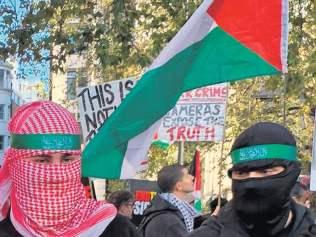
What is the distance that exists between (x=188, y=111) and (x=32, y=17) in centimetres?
223

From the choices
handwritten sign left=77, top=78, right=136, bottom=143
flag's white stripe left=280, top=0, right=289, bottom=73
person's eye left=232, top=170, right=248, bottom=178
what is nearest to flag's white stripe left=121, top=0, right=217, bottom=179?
flag's white stripe left=280, top=0, right=289, bottom=73

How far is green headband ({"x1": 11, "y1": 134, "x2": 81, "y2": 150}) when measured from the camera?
3437mm

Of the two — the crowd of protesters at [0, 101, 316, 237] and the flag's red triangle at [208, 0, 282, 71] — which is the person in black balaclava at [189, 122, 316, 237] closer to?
the crowd of protesters at [0, 101, 316, 237]

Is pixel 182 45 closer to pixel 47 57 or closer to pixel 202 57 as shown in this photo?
pixel 202 57

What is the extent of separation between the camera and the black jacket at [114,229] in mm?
3441

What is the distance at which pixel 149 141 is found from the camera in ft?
16.4

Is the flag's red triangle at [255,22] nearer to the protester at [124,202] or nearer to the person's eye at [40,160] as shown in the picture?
the person's eye at [40,160]

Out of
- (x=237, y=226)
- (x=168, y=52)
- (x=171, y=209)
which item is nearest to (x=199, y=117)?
(x=171, y=209)

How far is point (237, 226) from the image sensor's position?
301 centimetres

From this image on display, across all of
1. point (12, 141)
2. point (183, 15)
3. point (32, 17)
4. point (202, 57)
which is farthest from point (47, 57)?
point (12, 141)

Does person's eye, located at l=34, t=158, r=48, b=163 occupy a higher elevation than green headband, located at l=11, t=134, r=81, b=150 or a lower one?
lower

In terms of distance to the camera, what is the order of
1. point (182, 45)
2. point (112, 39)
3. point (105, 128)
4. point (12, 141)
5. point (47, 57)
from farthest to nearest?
1. point (47, 57)
2. point (112, 39)
3. point (182, 45)
4. point (105, 128)
5. point (12, 141)

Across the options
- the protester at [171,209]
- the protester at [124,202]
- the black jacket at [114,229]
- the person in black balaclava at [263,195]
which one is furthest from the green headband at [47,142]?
the protester at [124,202]

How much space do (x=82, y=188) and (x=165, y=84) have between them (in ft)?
5.71
